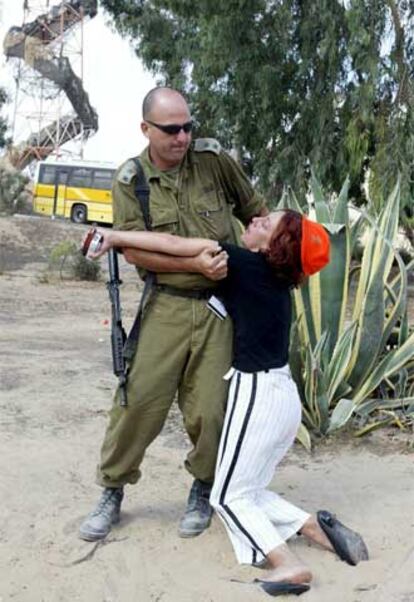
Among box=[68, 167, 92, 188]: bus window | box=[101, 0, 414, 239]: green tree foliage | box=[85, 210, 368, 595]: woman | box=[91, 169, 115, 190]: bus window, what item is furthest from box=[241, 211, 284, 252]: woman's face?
box=[68, 167, 92, 188]: bus window

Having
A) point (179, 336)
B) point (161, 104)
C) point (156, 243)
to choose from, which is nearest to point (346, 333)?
point (179, 336)

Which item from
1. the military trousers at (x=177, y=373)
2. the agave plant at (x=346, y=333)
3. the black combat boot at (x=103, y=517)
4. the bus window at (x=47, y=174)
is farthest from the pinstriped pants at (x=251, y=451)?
the bus window at (x=47, y=174)

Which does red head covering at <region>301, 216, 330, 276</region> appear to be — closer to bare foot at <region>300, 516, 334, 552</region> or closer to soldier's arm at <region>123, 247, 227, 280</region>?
soldier's arm at <region>123, 247, 227, 280</region>

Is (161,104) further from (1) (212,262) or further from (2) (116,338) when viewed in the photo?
(2) (116,338)

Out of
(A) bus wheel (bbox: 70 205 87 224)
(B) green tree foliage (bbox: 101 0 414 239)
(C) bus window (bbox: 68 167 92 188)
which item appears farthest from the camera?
(A) bus wheel (bbox: 70 205 87 224)

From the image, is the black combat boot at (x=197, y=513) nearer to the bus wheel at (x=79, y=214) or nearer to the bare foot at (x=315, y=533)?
the bare foot at (x=315, y=533)

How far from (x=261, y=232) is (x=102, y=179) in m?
28.2

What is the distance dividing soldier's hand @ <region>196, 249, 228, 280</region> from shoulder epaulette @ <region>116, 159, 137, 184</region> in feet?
1.30

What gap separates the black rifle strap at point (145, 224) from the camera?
2980mm

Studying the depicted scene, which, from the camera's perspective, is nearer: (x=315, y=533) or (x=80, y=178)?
(x=315, y=533)


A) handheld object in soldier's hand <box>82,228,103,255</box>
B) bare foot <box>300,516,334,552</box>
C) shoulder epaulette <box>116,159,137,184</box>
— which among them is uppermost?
shoulder epaulette <box>116,159,137,184</box>

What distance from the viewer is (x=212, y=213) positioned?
307 cm

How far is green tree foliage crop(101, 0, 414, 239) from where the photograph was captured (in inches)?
526

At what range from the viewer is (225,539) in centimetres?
316
